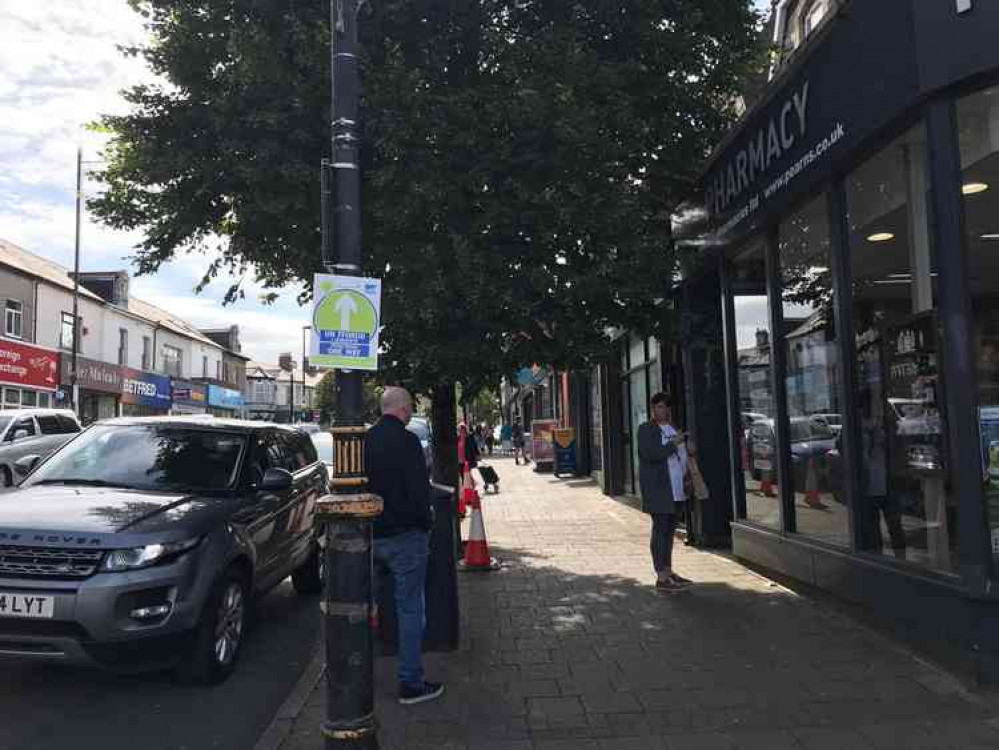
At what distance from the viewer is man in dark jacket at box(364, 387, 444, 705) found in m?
4.64

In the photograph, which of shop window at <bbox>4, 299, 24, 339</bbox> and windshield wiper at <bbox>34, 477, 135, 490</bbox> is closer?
windshield wiper at <bbox>34, 477, 135, 490</bbox>

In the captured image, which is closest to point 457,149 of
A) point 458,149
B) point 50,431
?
point 458,149

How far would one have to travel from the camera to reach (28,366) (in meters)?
29.4

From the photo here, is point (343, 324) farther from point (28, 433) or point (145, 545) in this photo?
point (28, 433)

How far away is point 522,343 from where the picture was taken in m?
8.07

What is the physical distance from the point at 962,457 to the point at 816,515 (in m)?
2.51

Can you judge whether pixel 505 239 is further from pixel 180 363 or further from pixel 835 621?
pixel 180 363

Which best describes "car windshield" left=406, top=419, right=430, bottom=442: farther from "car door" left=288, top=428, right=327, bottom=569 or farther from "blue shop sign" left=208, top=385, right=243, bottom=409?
"blue shop sign" left=208, top=385, right=243, bottom=409

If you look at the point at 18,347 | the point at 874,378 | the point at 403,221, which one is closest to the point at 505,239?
the point at 403,221

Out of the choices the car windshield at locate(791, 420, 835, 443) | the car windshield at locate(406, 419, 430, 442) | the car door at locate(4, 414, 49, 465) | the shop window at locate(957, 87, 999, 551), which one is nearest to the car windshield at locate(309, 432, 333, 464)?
the car windshield at locate(406, 419, 430, 442)

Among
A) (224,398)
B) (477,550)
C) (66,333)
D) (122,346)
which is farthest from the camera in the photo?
(224,398)

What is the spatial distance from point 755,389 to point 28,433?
13441 millimetres

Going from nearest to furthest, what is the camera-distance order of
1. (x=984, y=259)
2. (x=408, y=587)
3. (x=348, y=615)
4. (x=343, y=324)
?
1. (x=348, y=615)
2. (x=343, y=324)
3. (x=408, y=587)
4. (x=984, y=259)

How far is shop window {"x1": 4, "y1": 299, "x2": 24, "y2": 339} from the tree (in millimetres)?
24026
